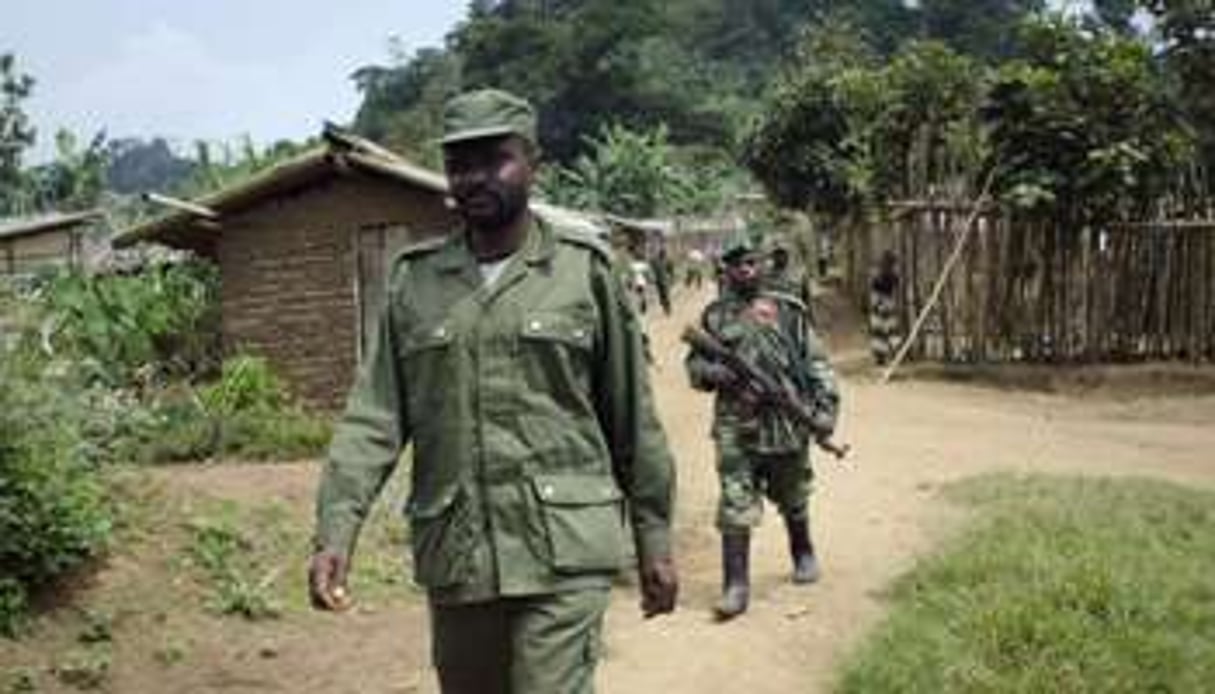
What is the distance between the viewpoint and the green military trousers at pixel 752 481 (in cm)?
814

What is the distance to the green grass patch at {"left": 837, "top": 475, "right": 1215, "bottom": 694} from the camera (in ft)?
22.7

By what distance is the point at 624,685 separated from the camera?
7098mm

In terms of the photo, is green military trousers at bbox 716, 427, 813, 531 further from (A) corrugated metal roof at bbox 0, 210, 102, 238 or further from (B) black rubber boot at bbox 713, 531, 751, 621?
(A) corrugated metal roof at bbox 0, 210, 102, 238

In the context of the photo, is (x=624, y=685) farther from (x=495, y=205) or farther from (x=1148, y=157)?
(x=1148, y=157)

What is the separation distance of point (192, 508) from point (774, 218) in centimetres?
2509

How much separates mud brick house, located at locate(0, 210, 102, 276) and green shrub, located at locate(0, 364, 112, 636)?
20.7m

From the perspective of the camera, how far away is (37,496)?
312 inches

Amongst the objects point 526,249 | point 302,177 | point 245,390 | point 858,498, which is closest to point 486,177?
point 526,249

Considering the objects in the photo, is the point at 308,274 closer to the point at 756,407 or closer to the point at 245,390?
the point at 245,390

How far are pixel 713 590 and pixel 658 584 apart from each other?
465 centimetres

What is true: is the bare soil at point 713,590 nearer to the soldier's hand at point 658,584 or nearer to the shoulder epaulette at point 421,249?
the soldier's hand at point 658,584

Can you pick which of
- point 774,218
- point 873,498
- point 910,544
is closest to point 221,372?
point 873,498

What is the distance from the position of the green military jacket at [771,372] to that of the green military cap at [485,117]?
162 inches

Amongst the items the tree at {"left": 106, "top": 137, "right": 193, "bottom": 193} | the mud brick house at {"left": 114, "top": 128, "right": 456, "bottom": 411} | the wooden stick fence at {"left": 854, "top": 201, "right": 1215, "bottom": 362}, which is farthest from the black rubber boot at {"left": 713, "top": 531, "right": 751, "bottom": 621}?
→ the tree at {"left": 106, "top": 137, "right": 193, "bottom": 193}
